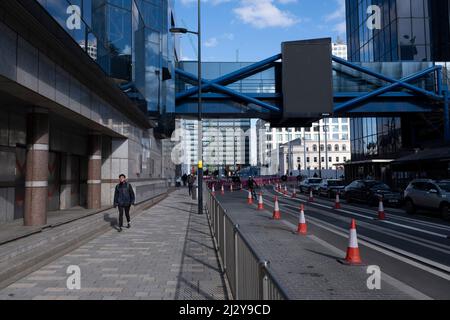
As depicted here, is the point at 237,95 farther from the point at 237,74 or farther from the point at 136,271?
the point at 136,271

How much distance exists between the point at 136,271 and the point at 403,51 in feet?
128

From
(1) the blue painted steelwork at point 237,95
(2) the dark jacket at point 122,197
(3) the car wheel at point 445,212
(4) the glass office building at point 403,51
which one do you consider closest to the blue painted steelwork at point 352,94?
(1) the blue painted steelwork at point 237,95

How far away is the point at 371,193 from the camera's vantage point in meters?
23.6

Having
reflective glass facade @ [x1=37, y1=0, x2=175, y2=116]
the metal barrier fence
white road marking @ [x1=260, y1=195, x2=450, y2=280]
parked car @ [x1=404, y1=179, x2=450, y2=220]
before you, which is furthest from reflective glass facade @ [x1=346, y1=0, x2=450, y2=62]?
the metal barrier fence

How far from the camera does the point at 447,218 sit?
638 inches

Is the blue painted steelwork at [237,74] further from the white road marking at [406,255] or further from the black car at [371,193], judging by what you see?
the white road marking at [406,255]

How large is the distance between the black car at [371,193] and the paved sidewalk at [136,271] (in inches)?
564

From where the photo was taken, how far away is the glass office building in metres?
37.7

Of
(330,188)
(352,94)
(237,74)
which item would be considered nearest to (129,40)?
(237,74)

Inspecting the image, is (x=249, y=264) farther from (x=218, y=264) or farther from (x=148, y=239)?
(x=148, y=239)

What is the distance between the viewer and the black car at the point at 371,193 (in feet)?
74.9

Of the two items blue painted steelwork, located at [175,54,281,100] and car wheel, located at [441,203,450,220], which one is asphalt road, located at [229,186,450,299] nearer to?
car wheel, located at [441,203,450,220]

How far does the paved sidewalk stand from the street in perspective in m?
0.05
